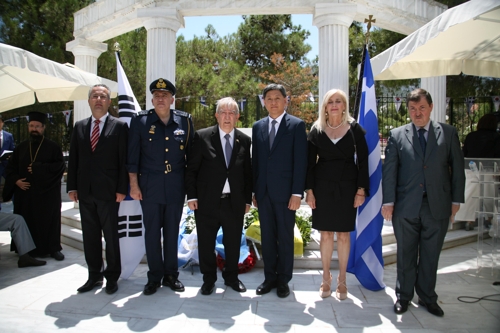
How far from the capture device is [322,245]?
3916 millimetres

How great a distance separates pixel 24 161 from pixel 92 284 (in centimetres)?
233

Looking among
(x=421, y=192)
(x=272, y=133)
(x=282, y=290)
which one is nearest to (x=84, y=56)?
(x=272, y=133)

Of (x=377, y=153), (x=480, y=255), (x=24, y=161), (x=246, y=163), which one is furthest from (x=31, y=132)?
(x=480, y=255)

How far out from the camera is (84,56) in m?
8.64

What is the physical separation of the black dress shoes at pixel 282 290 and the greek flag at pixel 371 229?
33.2 inches

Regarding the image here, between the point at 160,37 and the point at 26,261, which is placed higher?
the point at 160,37

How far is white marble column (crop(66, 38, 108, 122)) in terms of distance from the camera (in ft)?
27.6

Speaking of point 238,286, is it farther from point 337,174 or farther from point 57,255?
point 57,255

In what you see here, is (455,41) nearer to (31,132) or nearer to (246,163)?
(246,163)

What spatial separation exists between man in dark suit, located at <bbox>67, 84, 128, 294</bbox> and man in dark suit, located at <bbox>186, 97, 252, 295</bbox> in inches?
32.2

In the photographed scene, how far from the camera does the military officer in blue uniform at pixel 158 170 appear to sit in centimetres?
390

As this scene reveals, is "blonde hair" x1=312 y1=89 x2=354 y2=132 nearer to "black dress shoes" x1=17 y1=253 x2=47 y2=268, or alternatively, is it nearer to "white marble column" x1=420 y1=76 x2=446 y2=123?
"black dress shoes" x1=17 y1=253 x2=47 y2=268

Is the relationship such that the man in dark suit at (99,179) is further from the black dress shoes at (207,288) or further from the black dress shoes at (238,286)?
the black dress shoes at (238,286)

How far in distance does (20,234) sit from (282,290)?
3.40 metres
